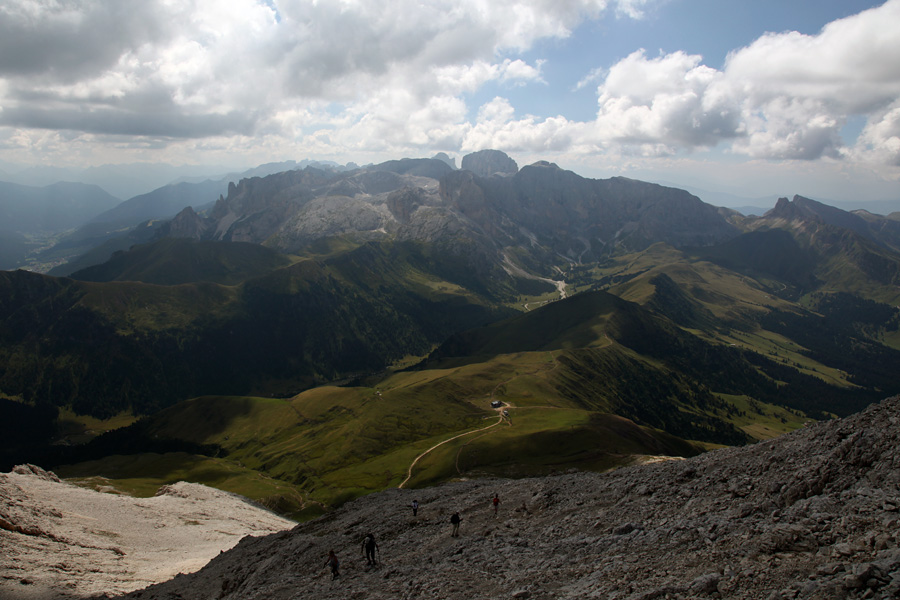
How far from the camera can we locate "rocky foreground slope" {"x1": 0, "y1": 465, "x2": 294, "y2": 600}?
56.2m

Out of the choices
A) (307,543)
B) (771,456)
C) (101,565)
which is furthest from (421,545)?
(101,565)

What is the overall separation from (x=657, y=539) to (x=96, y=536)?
8529 centimetres

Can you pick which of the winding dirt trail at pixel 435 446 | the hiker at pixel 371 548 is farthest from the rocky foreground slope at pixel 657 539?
the winding dirt trail at pixel 435 446

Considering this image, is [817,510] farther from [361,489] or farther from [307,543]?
[361,489]

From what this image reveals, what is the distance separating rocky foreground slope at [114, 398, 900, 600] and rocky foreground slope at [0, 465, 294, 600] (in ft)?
32.1

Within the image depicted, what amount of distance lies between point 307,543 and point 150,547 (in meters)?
39.8

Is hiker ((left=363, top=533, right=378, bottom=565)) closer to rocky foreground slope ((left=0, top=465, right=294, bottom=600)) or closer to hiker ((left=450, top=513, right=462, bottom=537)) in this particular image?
hiker ((left=450, top=513, right=462, bottom=537))

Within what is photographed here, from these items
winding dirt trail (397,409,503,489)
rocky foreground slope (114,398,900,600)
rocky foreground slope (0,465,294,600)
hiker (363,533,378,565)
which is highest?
rocky foreground slope (114,398,900,600)

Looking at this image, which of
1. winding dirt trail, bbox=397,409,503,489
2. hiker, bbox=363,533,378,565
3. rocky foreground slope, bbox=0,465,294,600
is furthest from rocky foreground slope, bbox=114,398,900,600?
winding dirt trail, bbox=397,409,503,489

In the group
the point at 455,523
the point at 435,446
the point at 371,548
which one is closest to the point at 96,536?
the point at 371,548

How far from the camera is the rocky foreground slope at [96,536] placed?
184ft

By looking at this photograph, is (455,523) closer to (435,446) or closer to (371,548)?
(371,548)

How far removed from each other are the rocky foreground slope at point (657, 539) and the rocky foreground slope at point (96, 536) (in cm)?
979

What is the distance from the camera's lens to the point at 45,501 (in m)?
78.8
